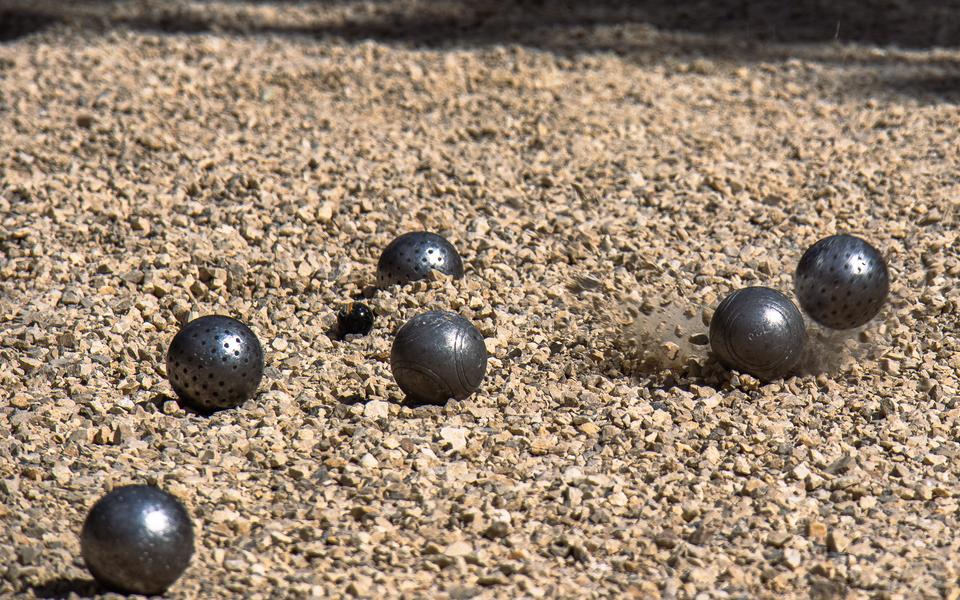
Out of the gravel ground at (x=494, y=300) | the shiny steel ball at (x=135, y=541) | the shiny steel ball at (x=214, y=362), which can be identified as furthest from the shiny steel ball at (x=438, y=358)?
the shiny steel ball at (x=135, y=541)

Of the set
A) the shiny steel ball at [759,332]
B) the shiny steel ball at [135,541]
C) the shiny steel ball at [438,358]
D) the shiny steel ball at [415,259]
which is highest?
the shiny steel ball at [415,259]

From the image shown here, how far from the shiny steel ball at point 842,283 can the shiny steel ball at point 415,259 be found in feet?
6.14

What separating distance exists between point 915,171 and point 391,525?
4.84m

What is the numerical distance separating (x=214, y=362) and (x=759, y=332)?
2.52m

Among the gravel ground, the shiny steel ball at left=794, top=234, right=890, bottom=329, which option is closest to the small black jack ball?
the gravel ground

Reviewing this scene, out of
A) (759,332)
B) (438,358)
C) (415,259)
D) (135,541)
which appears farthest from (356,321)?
(135,541)

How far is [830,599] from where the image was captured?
177 inches

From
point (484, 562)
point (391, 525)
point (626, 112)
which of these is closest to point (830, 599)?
point (484, 562)

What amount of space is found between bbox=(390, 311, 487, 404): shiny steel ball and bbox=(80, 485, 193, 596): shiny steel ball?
158cm

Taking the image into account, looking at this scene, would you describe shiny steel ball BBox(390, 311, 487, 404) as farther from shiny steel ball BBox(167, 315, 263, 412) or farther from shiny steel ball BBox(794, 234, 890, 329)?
shiny steel ball BBox(794, 234, 890, 329)

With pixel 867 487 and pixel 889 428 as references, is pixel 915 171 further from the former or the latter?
pixel 867 487

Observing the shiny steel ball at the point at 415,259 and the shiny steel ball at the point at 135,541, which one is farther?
the shiny steel ball at the point at 415,259

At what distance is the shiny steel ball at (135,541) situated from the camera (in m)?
4.25

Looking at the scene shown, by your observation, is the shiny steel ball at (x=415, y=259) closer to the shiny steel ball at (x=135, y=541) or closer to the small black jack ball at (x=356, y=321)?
the small black jack ball at (x=356, y=321)
